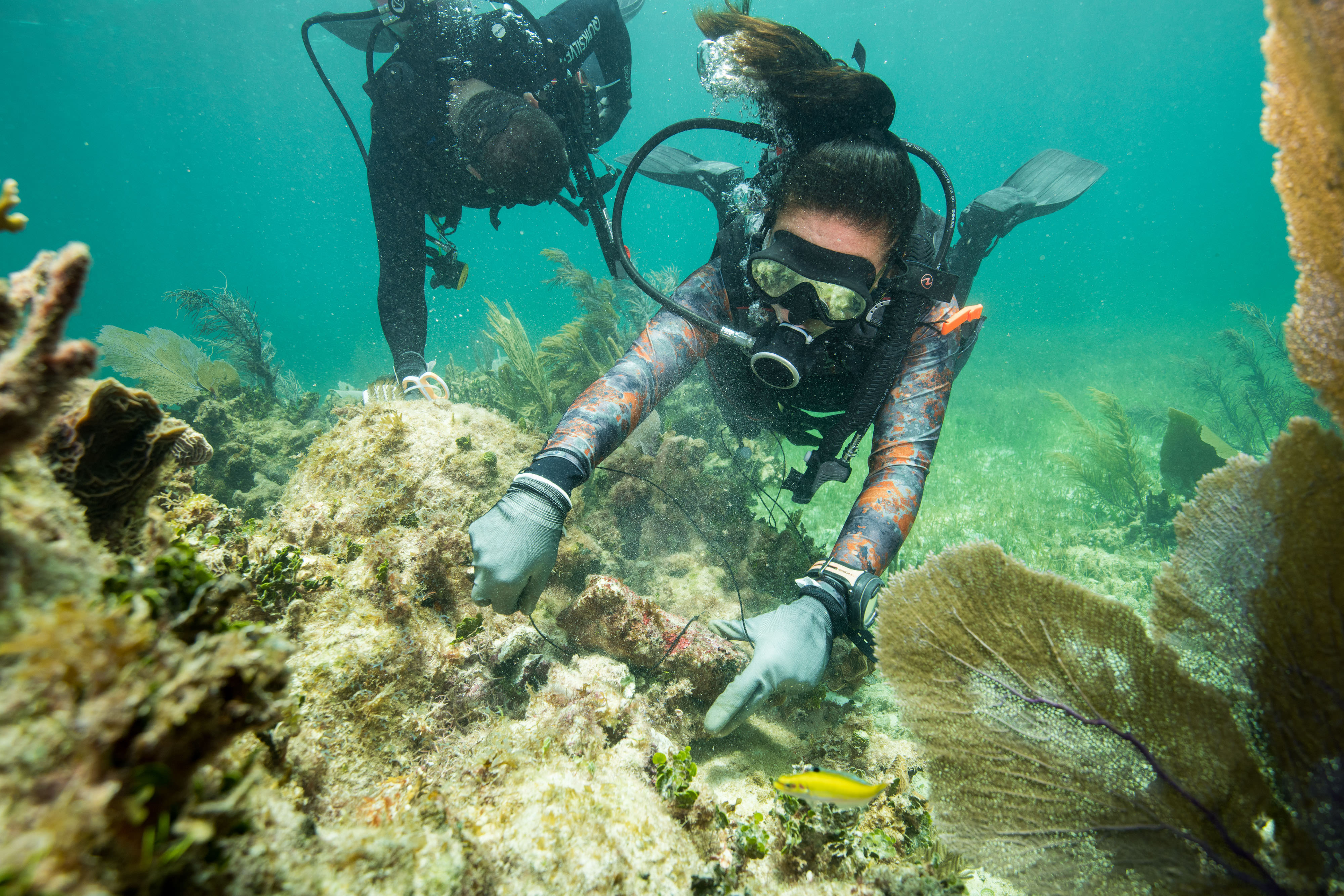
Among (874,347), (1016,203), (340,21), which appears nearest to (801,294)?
(874,347)

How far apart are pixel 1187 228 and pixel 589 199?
373 ft

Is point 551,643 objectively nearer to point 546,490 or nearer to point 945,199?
point 546,490

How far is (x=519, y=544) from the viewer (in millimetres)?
2285

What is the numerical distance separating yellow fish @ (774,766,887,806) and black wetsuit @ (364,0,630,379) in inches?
169

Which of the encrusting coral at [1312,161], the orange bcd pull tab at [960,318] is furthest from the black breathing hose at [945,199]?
the encrusting coral at [1312,161]

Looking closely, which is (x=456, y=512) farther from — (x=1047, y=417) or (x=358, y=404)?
(x=1047, y=417)

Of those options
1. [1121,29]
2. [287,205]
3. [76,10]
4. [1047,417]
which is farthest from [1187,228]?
[287,205]

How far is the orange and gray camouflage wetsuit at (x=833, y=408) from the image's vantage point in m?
2.60

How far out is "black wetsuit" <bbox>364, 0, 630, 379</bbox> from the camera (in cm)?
441

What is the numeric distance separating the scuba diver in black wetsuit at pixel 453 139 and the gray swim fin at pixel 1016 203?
4330 millimetres

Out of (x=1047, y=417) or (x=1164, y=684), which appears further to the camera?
(x=1047, y=417)

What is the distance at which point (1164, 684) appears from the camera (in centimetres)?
143

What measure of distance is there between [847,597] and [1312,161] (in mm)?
1924

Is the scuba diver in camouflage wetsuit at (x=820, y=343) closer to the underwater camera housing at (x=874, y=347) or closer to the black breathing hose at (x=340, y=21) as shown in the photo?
the underwater camera housing at (x=874, y=347)
